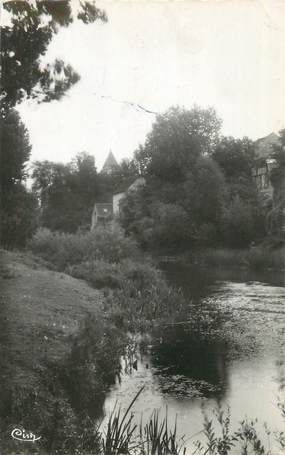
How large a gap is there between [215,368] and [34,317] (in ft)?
14.2

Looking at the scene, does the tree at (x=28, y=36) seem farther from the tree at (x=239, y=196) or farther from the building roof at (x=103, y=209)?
the building roof at (x=103, y=209)

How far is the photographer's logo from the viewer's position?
5758 mm

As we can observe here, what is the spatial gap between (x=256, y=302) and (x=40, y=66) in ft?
43.5

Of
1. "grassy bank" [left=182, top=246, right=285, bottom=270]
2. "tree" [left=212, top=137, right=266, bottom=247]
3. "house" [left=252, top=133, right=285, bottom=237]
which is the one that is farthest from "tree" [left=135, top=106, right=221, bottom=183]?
"grassy bank" [left=182, top=246, right=285, bottom=270]

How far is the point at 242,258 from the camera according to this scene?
34.3 metres

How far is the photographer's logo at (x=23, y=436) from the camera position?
5.76 metres

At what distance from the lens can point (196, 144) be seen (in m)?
47.2

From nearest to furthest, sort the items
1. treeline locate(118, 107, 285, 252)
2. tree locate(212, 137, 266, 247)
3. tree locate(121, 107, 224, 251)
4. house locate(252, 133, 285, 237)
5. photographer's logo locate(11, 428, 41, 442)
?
photographer's logo locate(11, 428, 41, 442)
house locate(252, 133, 285, 237)
tree locate(212, 137, 266, 247)
treeline locate(118, 107, 285, 252)
tree locate(121, 107, 224, 251)

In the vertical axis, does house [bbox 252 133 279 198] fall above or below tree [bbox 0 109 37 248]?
above

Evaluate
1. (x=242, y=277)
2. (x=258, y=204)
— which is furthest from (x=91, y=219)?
(x=242, y=277)

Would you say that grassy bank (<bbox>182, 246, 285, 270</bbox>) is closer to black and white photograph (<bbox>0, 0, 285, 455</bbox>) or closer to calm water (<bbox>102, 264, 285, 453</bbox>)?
black and white photograph (<bbox>0, 0, 285, 455</bbox>)

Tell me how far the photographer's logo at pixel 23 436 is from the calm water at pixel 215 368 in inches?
91.0

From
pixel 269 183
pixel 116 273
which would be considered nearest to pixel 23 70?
pixel 116 273

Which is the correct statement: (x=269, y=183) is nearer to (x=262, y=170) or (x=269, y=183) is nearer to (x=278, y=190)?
(x=262, y=170)
